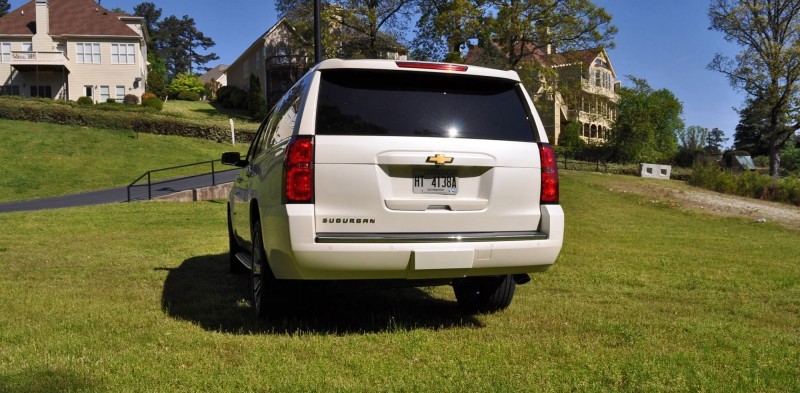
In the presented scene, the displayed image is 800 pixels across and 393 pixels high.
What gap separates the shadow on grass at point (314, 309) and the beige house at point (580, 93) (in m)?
31.6

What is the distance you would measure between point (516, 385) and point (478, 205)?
1.47 metres

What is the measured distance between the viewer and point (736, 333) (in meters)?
5.07

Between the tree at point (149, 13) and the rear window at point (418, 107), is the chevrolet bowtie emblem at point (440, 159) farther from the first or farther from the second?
the tree at point (149, 13)

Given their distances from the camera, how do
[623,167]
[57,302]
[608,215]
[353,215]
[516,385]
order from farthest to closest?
1. [623,167]
2. [608,215]
3. [57,302]
4. [353,215]
5. [516,385]

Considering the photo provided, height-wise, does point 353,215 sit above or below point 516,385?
above

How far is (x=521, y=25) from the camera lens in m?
35.9

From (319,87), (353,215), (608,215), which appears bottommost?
(608,215)

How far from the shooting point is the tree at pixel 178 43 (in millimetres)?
116312

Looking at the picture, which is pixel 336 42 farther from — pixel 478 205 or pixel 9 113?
pixel 478 205

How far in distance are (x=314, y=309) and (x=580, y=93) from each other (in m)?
35.4

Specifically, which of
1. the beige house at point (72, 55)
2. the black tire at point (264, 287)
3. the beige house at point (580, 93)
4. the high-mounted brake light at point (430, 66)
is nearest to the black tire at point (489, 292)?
the black tire at point (264, 287)

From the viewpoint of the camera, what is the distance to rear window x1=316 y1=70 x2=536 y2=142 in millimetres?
4664

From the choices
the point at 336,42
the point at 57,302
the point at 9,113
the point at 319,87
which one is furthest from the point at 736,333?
the point at 9,113

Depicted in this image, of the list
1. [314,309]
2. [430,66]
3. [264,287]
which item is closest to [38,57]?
[314,309]
